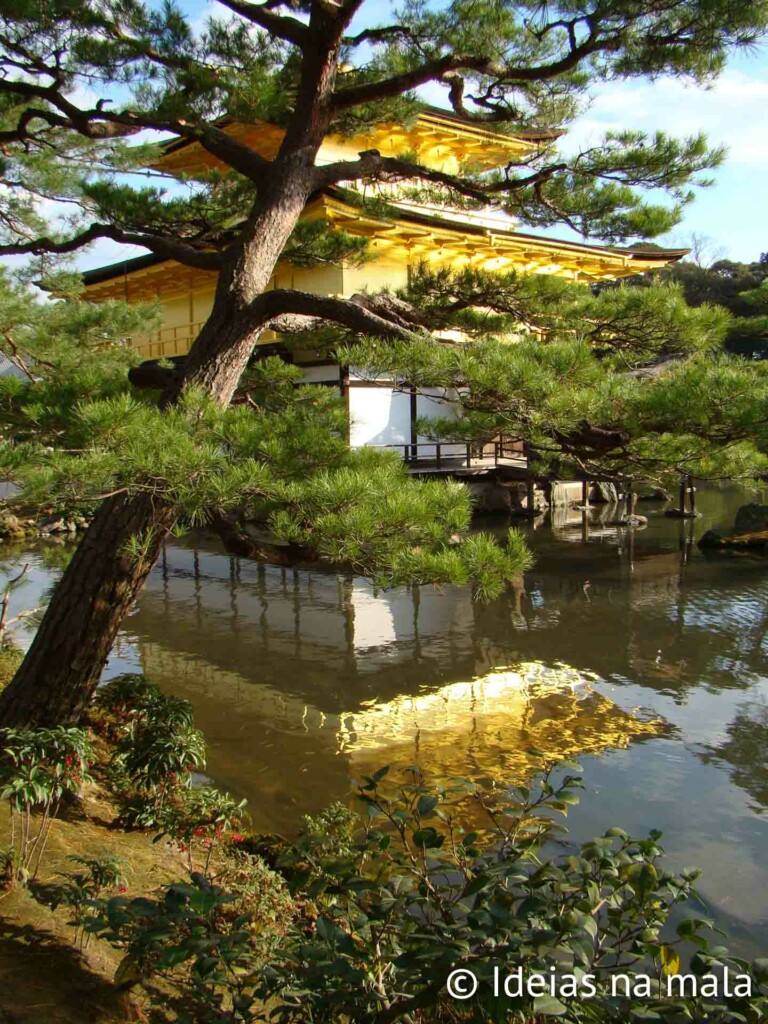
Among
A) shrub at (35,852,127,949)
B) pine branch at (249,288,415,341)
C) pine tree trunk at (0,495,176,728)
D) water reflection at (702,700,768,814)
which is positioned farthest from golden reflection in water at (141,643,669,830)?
pine branch at (249,288,415,341)

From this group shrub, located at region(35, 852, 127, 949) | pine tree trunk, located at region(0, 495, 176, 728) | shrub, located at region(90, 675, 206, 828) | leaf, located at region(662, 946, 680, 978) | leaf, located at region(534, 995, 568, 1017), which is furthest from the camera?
shrub, located at region(90, 675, 206, 828)

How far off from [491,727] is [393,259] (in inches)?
458

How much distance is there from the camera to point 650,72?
3781 mm

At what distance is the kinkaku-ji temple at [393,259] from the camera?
15.0 metres

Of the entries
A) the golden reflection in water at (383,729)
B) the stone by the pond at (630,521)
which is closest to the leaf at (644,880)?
the golden reflection in water at (383,729)

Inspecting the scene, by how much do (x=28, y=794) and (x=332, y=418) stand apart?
2.18 m

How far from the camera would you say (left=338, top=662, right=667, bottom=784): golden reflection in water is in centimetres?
612

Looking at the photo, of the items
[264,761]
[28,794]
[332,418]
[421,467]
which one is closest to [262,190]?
[332,418]

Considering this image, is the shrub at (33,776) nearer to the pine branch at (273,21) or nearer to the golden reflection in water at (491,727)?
the golden reflection in water at (491,727)

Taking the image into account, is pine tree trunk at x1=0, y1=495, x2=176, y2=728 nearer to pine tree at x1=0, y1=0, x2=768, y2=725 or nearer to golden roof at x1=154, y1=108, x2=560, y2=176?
pine tree at x1=0, y1=0, x2=768, y2=725

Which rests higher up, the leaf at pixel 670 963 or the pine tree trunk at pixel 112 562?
the pine tree trunk at pixel 112 562

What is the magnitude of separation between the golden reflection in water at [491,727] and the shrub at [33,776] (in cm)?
269

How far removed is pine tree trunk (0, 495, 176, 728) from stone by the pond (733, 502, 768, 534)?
14324mm

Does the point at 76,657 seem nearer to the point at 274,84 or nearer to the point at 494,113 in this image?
the point at 274,84
